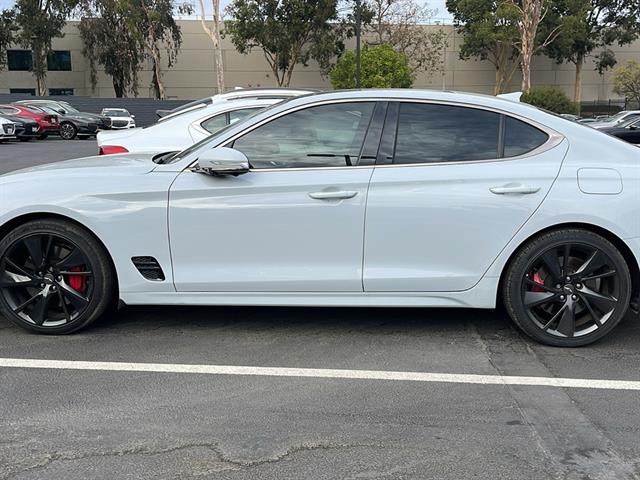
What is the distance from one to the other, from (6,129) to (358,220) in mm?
21641

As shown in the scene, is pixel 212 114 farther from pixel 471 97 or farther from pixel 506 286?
pixel 506 286

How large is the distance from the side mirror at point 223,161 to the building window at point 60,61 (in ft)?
179

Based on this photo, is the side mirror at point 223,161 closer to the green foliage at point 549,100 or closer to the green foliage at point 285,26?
the green foliage at point 549,100

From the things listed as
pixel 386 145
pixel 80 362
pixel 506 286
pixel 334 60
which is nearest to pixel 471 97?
pixel 386 145

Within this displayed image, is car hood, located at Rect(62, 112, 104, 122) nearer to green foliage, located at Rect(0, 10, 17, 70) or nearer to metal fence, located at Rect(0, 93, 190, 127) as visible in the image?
metal fence, located at Rect(0, 93, 190, 127)

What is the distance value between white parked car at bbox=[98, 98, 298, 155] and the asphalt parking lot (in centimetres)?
250

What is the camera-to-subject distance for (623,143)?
4.13 m

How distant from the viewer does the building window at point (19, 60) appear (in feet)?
169

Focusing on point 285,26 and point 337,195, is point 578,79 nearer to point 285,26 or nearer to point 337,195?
point 285,26

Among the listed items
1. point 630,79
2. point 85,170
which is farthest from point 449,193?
point 630,79

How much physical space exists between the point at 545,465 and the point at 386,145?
216cm

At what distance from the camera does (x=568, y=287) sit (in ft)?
13.1

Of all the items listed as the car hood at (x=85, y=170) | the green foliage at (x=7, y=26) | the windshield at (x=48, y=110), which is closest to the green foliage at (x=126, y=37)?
the green foliage at (x=7, y=26)

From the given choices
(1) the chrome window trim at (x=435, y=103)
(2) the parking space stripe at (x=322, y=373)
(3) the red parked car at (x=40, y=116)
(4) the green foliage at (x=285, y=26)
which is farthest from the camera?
(4) the green foliage at (x=285, y=26)
